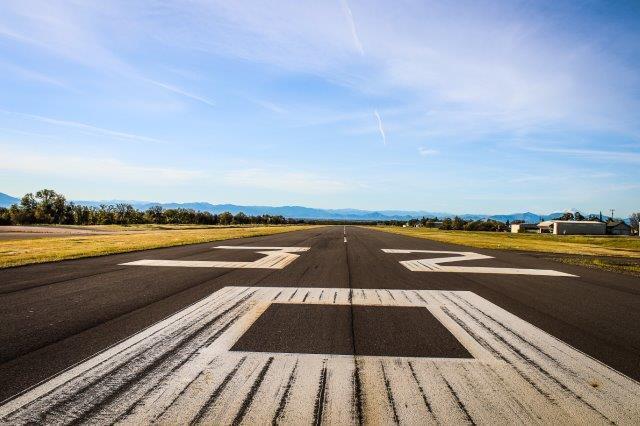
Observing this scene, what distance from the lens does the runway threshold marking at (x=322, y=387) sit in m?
3.20

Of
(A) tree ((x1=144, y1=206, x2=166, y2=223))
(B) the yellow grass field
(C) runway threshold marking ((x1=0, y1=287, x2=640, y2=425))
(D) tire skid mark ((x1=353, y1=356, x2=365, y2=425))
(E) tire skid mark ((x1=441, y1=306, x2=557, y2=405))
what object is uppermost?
(A) tree ((x1=144, y1=206, x2=166, y2=223))

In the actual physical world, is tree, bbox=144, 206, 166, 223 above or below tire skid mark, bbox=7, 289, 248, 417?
above

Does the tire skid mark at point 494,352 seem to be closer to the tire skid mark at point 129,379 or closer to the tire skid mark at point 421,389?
the tire skid mark at point 421,389

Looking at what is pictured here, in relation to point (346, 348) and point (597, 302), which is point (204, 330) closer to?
point (346, 348)

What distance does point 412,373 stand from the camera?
13.6 feet

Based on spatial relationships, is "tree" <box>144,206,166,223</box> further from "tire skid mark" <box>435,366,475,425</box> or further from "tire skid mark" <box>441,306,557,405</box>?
"tire skid mark" <box>435,366,475,425</box>

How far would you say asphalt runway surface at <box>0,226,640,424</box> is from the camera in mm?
3330

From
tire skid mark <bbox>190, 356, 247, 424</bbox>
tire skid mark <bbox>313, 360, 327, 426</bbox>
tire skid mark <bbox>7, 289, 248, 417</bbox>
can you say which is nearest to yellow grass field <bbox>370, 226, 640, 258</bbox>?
tire skid mark <bbox>7, 289, 248, 417</bbox>

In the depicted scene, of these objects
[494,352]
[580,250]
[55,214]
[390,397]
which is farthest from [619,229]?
[55,214]

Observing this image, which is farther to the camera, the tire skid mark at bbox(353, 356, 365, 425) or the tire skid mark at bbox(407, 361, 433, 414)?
the tire skid mark at bbox(407, 361, 433, 414)

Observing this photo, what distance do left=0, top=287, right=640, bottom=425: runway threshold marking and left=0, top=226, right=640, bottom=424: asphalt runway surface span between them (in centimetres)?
2

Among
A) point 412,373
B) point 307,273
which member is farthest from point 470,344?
point 307,273

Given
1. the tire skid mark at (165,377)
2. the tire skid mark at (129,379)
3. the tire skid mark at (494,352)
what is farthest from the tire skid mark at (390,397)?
the tire skid mark at (129,379)

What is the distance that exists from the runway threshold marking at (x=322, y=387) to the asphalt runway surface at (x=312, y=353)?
2 cm
